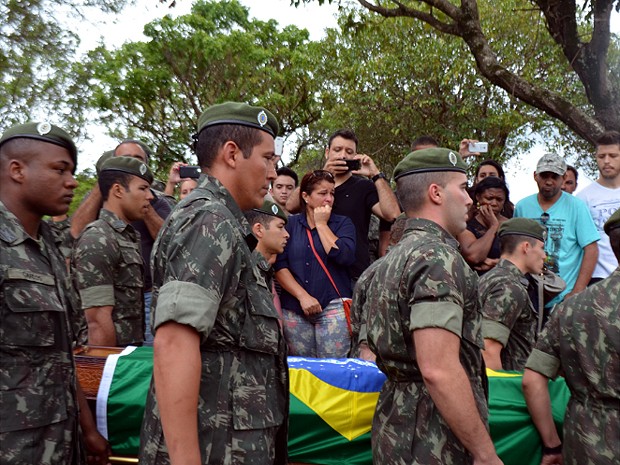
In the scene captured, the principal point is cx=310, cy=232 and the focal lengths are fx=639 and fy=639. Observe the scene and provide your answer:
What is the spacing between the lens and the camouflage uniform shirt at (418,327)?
2.22 metres

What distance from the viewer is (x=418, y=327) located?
7.20ft

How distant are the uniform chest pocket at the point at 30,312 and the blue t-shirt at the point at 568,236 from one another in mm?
3721

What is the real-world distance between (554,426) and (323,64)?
16.4 meters

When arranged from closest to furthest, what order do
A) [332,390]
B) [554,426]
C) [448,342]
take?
[448,342] → [554,426] → [332,390]

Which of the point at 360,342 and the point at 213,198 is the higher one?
the point at 213,198

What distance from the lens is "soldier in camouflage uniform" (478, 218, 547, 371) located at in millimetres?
3248

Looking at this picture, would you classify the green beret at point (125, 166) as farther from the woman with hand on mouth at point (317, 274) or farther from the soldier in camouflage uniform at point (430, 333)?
the soldier in camouflage uniform at point (430, 333)

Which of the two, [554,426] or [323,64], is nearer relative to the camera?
[554,426]

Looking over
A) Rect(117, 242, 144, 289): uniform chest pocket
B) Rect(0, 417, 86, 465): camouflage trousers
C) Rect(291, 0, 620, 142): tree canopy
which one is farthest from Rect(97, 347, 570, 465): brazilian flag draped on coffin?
Rect(291, 0, 620, 142): tree canopy

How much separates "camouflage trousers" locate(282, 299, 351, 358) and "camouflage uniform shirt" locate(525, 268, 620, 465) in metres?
1.82

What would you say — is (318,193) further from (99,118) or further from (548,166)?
(99,118)

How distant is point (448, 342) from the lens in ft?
7.10

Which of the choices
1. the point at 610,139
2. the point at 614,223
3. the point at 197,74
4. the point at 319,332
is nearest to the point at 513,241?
the point at 614,223

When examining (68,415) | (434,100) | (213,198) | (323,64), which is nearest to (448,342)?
(213,198)
